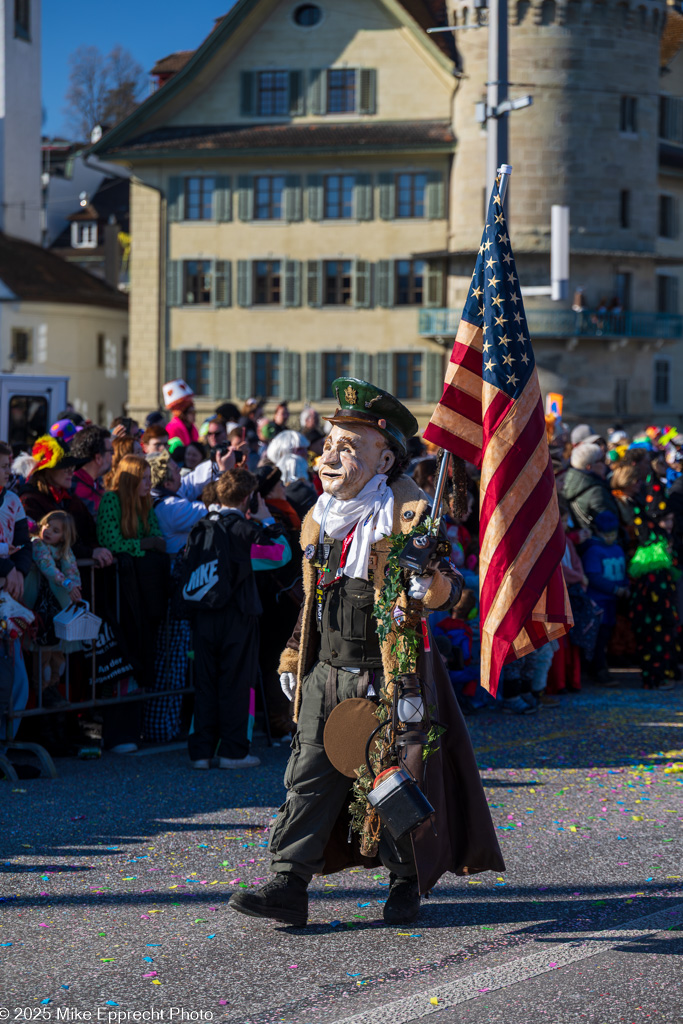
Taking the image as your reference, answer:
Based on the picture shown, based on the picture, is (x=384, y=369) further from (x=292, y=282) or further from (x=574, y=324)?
(x=574, y=324)

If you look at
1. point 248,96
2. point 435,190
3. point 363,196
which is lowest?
point 363,196

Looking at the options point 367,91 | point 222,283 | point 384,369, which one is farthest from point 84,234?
point 384,369

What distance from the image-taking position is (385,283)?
4303 centimetres

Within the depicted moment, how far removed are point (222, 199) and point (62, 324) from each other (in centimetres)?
955

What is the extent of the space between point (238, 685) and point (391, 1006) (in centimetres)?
388

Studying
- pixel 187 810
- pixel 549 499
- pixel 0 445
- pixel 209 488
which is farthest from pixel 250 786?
pixel 549 499

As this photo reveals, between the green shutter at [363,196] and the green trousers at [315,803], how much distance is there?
3865cm

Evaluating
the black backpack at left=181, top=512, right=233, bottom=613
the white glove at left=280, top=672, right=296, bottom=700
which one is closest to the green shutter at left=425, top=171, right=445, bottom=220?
the black backpack at left=181, top=512, right=233, bottom=613

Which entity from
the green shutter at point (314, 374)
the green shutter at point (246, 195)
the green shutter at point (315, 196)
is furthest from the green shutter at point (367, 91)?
the green shutter at point (314, 374)

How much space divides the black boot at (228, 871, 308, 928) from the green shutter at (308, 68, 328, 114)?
1582 inches

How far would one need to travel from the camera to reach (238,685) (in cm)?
831

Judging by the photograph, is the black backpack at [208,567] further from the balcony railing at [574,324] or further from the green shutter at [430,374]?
the green shutter at [430,374]

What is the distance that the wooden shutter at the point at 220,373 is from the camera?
145 feet

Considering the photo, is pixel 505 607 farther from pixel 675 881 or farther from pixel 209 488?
pixel 209 488
